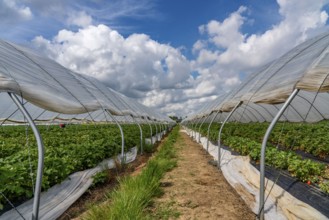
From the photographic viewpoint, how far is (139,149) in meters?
12.7

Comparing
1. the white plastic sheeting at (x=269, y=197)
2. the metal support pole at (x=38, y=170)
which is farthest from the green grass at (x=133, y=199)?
the white plastic sheeting at (x=269, y=197)

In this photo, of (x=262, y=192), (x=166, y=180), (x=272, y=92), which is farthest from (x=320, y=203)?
(x=166, y=180)

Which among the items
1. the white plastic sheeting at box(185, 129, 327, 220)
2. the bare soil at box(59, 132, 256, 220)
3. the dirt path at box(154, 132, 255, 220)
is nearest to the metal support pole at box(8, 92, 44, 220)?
the bare soil at box(59, 132, 256, 220)

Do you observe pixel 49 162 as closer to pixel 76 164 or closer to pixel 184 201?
pixel 76 164

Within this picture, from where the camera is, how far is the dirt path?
4809 millimetres

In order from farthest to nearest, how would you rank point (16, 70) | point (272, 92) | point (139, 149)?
point (139, 149) < point (272, 92) < point (16, 70)

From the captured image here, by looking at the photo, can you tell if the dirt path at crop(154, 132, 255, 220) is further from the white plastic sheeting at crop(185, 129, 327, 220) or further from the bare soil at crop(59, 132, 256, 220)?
the white plastic sheeting at crop(185, 129, 327, 220)

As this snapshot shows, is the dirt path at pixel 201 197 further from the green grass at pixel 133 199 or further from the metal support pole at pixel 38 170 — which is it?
the metal support pole at pixel 38 170

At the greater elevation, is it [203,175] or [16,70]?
[16,70]

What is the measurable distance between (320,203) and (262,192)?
0.91m

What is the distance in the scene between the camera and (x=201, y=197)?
567 centimetres

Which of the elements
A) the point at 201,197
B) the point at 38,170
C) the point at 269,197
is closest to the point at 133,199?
the point at 38,170

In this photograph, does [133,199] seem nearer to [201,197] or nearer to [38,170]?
[38,170]

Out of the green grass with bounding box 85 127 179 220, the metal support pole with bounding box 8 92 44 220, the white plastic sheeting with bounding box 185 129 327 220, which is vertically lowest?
the white plastic sheeting with bounding box 185 129 327 220
